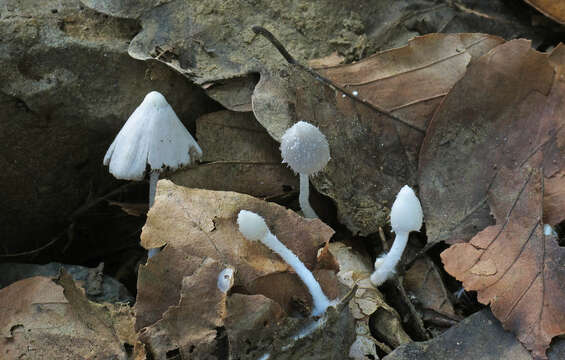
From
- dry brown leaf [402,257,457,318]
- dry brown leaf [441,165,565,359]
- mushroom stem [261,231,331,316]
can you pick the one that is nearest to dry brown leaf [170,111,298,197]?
mushroom stem [261,231,331,316]

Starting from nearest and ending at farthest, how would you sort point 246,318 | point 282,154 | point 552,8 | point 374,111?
point 246,318
point 282,154
point 374,111
point 552,8

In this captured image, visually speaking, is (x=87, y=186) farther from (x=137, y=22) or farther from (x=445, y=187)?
(x=445, y=187)

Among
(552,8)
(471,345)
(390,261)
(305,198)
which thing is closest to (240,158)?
(305,198)

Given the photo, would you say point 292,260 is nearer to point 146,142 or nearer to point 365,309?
point 365,309

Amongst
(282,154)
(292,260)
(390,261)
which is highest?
(282,154)

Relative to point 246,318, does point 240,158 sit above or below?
above

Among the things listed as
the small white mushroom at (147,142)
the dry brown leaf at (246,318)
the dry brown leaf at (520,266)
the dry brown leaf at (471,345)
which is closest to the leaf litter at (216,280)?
the dry brown leaf at (246,318)

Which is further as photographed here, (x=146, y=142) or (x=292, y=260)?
(x=146, y=142)
